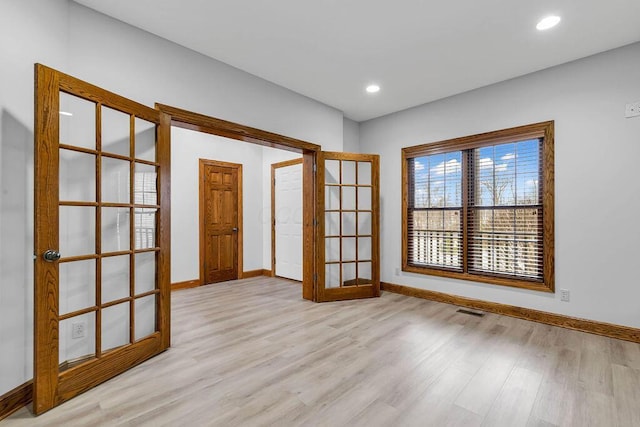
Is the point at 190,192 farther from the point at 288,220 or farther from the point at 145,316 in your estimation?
the point at 145,316

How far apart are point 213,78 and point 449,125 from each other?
307cm

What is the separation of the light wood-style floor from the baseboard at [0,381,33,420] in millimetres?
52

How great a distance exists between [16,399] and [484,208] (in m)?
4.59

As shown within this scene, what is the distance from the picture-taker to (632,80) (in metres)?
2.87

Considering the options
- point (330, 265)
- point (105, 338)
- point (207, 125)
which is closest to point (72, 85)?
point (207, 125)

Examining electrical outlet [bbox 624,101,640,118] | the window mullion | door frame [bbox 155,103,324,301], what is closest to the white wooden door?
door frame [bbox 155,103,324,301]

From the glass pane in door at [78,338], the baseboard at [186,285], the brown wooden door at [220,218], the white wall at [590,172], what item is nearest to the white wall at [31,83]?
the glass pane in door at [78,338]

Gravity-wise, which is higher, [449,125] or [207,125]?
[449,125]

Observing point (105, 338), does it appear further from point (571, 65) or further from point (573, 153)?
point (571, 65)

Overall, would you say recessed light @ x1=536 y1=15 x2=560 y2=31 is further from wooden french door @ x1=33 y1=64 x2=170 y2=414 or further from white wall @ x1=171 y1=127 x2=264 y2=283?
white wall @ x1=171 y1=127 x2=264 y2=283

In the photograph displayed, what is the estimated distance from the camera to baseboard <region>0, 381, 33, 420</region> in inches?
69.0

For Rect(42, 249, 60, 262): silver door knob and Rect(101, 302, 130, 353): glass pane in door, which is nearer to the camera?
Rect(42, 249, 60, 262): silver door knob

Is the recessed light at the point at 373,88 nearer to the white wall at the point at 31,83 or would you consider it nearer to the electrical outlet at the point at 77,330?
the white wall at the point at 31,83

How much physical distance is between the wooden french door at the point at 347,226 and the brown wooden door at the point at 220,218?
2.24 m
